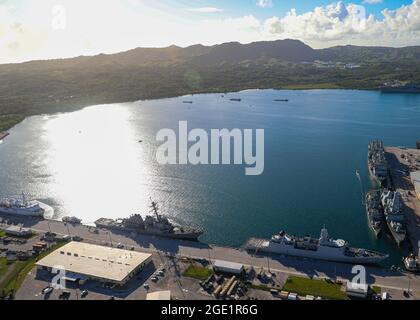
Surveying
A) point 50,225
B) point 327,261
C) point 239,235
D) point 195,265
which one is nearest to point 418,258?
point 327,261

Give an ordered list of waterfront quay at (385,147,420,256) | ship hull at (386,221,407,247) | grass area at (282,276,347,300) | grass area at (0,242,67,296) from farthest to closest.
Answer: waterfront quay at (385,147,420,256) < ship hull at (386,221,407,247) < grass area at (0,242,67,296) < grass area at (282,276,347,300)

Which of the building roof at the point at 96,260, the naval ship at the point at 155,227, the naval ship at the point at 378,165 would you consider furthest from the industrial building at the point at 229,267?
the naval ship at the point at 378,165

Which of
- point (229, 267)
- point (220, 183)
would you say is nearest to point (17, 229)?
point (229, 267)

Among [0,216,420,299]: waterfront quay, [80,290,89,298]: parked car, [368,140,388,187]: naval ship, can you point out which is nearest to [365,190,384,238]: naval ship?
[368,140,388,187]: naval ship

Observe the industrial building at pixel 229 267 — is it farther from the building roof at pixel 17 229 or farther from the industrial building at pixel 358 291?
the building roof at pixel 17 229

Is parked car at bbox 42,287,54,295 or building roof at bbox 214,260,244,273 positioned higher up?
building roof at bbox 214,260,244,273

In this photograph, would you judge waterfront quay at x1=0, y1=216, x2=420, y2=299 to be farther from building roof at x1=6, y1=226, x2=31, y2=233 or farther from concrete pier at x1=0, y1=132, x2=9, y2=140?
concrete pier at x1=0, y1=132, x2=9, y2=140
